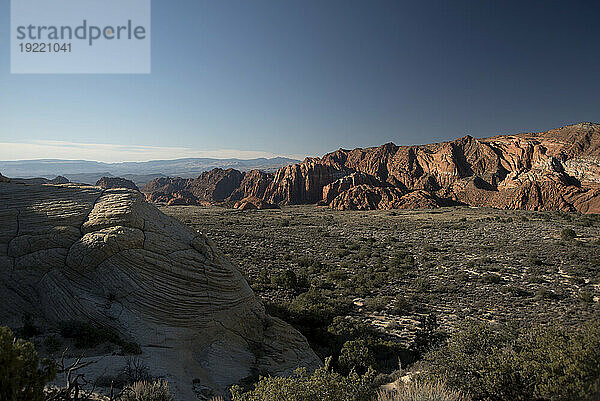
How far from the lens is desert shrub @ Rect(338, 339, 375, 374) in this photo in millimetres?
9369

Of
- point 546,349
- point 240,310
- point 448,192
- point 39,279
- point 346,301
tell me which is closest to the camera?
point 546,349

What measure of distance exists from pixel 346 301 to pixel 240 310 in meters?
6.83

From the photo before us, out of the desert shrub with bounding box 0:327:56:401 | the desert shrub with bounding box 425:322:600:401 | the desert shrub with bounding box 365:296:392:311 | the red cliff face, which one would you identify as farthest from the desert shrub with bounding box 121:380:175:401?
the red cliff face

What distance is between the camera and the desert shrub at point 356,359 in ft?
30.7

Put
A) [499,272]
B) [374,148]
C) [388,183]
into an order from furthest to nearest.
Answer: [374,148] → [388,183] → [499,272]

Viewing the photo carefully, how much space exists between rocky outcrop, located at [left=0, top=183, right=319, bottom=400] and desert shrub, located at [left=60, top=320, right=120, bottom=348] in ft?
0.81

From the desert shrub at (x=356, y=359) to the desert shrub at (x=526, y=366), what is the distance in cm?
277

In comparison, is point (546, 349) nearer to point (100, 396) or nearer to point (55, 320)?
point (100, 396)

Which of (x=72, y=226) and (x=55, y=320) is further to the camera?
(x=72, y=226)

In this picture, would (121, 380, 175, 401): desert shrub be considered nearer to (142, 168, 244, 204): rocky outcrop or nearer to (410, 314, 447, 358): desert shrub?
(410, 314, 447, 358): desert shrub

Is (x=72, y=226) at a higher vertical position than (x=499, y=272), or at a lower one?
higher

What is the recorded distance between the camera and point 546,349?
566cm

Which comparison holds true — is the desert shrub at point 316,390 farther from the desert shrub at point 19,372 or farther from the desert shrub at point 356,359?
the desert shrub at point 356,359

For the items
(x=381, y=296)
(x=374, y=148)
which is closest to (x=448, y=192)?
(x=374, y=148)
